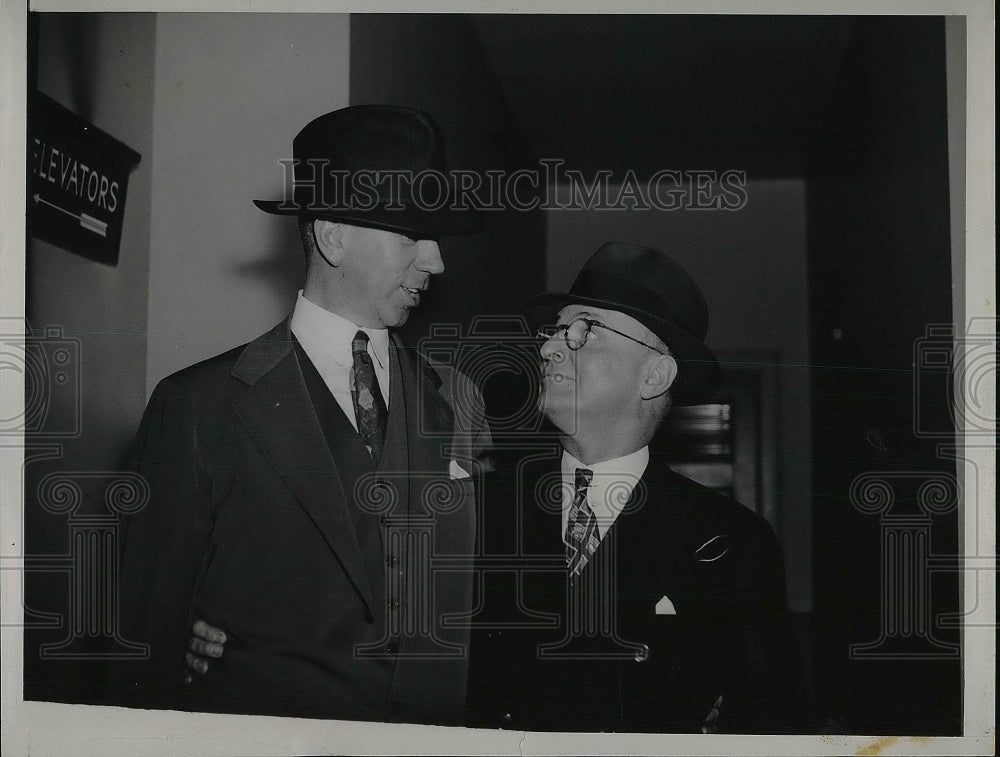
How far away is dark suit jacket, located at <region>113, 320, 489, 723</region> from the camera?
1328 millimetres

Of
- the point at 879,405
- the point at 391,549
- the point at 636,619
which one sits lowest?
the point at 636,619

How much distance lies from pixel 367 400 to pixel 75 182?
59 centimetres

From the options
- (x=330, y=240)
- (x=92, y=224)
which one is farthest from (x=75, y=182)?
(x=330, y=240)

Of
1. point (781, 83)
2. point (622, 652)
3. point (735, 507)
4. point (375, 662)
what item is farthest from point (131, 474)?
point (781, 83)

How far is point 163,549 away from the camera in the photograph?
1.36 meters

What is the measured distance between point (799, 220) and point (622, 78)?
0.35 metres

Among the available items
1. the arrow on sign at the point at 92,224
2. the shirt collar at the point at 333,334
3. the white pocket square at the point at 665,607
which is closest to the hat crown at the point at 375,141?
the shirt collar at the point at 333,334

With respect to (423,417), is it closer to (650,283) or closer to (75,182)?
(650,283)

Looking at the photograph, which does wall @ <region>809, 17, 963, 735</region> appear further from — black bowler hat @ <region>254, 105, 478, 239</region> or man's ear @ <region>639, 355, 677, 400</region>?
black bowler hat @ <region>254, 105, 478, 239</region>

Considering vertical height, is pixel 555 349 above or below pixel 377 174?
below

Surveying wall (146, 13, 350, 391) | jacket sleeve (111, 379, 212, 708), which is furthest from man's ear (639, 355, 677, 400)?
jacket sleeve (111, 379, 212, 708)

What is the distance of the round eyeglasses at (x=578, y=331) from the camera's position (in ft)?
4.35

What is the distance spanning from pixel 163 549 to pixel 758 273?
0.99 m

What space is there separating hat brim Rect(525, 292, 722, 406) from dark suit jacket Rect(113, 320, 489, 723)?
20 cm
